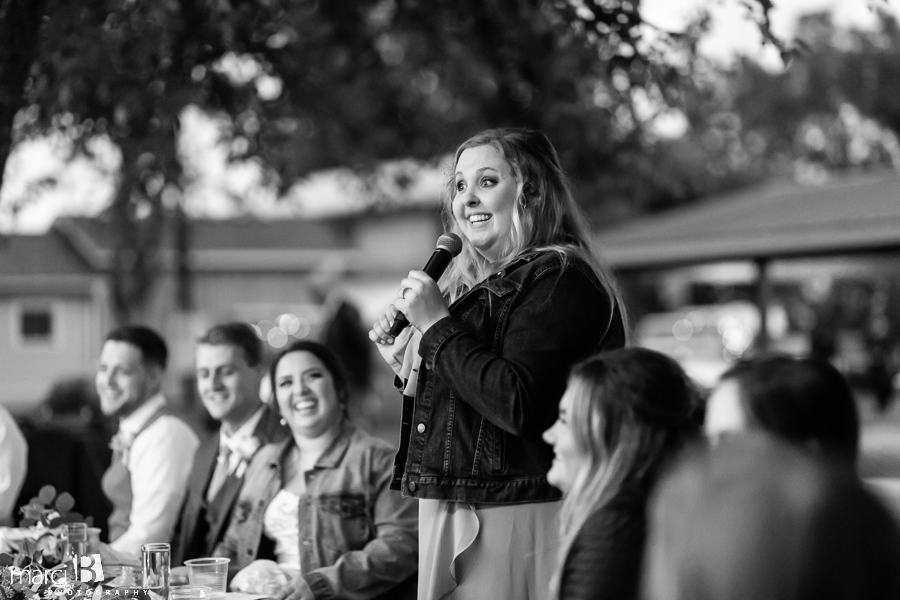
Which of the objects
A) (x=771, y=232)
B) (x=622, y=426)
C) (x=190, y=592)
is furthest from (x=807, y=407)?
(x=771, y=232)

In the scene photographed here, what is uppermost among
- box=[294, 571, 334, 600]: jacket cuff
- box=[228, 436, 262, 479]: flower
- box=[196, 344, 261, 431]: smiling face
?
box=[196, 344, 261, 431]: smiling face

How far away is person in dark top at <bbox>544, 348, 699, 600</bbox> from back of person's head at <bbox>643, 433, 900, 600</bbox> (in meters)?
0.18

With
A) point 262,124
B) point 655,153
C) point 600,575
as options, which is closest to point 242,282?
point 655,153

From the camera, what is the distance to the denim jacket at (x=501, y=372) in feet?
9.07

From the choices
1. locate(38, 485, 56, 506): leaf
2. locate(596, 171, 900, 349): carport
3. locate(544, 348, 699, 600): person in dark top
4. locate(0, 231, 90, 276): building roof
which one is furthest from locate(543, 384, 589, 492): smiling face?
locate(0, 231, 90, 276): building roof

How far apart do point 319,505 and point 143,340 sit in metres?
1.41

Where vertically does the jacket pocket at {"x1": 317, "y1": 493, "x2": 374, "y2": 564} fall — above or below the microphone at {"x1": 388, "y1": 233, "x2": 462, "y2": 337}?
below

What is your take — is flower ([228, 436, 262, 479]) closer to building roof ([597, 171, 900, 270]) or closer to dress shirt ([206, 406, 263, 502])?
dress shirt ([206, 406, 263, 502])

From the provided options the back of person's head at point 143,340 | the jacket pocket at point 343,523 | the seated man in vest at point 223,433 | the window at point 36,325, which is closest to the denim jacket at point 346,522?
the jacket pocket at point 343,523

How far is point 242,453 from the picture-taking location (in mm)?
4367

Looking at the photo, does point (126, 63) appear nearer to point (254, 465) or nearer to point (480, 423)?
point (254, 465)

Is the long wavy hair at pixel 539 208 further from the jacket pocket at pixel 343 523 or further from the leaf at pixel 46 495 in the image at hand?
the leaf at pixel 46 495

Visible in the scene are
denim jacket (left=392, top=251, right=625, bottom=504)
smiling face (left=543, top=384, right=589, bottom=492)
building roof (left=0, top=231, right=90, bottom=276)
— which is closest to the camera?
smiling face (left=543, top=384, right=589, bottom=492)

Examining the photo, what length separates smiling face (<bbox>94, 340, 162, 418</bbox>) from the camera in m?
4.76
